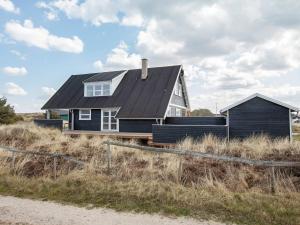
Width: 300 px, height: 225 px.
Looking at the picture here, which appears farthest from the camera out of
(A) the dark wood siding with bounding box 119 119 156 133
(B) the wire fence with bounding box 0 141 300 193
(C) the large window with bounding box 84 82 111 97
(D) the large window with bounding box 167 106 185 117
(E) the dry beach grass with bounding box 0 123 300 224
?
(C) the large window with bounding box 84 82 111 97

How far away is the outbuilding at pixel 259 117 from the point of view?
16609 millimetres

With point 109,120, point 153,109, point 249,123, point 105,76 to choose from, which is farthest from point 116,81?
point 249,123

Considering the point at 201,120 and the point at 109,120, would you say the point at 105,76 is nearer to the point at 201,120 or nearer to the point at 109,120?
the point at 109,120

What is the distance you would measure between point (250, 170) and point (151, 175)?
9.70 feet

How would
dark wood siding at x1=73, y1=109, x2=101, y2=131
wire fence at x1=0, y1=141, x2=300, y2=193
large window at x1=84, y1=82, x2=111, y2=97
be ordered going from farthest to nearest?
large window at x1=84, y1=82, x2=111, y2=97 < dark wood siding at x1=73, y1=109, x2=101, y2=131 < wire fence at x1=0, y1=141, x2=300, y2=193

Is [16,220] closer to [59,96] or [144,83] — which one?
[144,83]

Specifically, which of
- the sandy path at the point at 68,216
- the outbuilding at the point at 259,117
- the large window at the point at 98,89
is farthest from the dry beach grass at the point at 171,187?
the large window at the point at 98,89

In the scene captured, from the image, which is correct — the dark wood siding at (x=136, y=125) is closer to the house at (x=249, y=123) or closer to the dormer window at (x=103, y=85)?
the house at (x=249, y=123)

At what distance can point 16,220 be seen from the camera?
16.4ft

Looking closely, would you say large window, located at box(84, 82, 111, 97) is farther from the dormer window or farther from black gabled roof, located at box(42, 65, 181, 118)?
black gabled roof, located at box(42, 65, 181, 118)

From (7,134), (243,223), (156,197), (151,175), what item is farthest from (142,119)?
(243,223)

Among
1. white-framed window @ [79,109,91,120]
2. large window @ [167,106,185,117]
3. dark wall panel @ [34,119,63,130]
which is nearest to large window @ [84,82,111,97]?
white-framed window @ [79,109,91,120]

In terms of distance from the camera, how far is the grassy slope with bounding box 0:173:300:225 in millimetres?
5082

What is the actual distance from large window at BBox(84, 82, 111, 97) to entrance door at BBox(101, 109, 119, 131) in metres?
1.99
